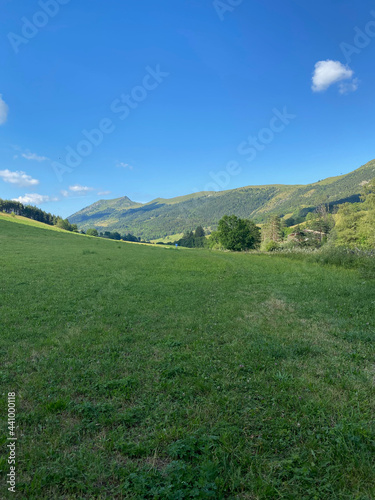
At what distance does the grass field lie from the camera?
127 inches

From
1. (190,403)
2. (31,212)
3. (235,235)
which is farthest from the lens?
(31,212)

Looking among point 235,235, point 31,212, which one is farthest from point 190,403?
point 31,212

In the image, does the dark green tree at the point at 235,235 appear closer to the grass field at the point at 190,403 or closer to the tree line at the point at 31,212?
the grass field at the point at 190,403

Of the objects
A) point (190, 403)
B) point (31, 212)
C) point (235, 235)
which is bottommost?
point (190, 403)

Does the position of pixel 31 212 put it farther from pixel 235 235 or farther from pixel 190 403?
pixel 190 403

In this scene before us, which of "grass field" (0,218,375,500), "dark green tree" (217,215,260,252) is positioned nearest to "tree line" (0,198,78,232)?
"dark green tree" (217,215,260,252)

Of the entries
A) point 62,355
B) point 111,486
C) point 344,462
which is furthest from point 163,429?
point 62,355

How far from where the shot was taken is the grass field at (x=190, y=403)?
3.23m

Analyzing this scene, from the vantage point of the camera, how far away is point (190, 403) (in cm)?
476

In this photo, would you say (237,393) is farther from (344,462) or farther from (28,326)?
(28,326)

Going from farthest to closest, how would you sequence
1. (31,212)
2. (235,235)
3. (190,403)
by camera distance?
(31,212), (235,235), (190,403)

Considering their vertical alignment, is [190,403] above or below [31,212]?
below

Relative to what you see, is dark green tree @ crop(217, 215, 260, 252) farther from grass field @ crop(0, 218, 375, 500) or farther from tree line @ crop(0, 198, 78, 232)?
tree line @ crop(0, 198, 78, 232)

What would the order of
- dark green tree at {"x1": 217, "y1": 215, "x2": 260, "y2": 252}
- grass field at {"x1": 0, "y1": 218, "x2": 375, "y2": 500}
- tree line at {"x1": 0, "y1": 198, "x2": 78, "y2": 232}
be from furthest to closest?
tree line at {"x1": 0, "y1": 198, "x2": 78, "y2": 232}
dark green tree at {"x1": 217, "y1": 215, "x2": 260, "y2": 252}
grass field at {"x1": 0, "y1": 218, "x2": 375, "y2": 500}
